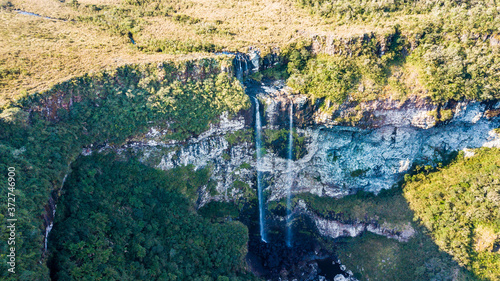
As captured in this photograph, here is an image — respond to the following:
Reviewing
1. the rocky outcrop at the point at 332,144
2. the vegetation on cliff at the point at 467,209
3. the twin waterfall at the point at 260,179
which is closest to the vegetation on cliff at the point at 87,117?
the rocky outcrop at the point at 332,144

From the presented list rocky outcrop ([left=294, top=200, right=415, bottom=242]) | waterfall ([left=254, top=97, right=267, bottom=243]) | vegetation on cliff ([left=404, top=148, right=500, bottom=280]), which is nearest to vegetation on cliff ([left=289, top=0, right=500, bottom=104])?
waterfall ([left=254, top=97, right=267, bottom=243])

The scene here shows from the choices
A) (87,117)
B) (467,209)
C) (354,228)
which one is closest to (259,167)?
(354,228)

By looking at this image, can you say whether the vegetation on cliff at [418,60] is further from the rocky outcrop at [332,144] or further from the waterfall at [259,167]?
the waterfall at [259,167]

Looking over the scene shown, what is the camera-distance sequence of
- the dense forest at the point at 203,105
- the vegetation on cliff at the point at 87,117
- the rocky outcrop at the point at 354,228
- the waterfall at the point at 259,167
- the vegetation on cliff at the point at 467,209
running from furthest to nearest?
the rocky outcrop at the point at 354,228
the waterfall at the point at 259,167
the vegetation on cliff at the point at 467,209
the dense forest at the point at 203,105
the vegetation on cliff at the point at 87,117

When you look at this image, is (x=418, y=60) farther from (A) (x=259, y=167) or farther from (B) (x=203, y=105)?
(B) (x=203, y=105)

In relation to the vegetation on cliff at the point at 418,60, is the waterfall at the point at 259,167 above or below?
below

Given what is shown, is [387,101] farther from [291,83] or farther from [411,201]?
[411,201]
